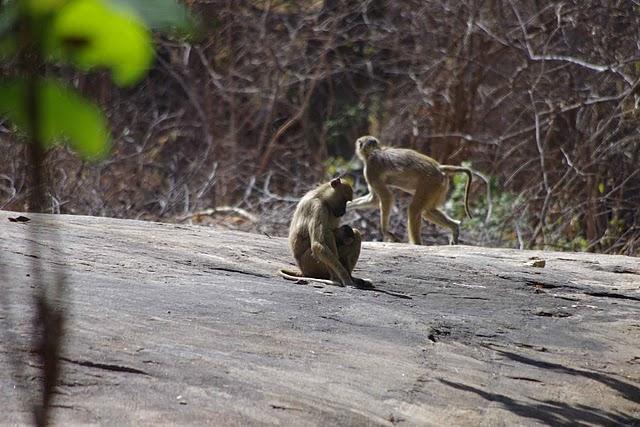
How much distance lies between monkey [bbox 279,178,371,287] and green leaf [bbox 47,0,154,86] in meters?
6.76

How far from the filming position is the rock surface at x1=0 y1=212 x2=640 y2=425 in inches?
194

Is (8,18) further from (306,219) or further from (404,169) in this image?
(404,169)

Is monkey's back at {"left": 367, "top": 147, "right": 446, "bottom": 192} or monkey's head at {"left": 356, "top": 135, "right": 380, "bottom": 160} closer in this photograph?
monkey's back at {"left": 367, "top": 147, "right": 446, "bottom": 192}

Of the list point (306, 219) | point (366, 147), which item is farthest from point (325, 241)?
point (366, 147)

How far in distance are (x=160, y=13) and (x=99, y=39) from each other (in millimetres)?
79

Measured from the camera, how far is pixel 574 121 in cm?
1530

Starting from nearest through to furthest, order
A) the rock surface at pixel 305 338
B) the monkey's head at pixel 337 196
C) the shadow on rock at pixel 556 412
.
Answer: the rock surface at pixel 305 338 → the shadow on rock at pixel 556 412 → the monkey's head at pixel 337 196

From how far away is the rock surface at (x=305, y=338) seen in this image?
4.92 m

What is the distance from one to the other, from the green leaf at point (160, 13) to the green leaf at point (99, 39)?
2 centimetres

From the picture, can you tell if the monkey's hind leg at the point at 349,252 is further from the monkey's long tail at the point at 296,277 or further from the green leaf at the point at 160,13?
the green leaf at the point at 160,13

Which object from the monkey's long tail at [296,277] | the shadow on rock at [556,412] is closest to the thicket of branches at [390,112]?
the monkey's long tail at [296,277]

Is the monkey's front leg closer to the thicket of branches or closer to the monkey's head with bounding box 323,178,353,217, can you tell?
the thicket of branches

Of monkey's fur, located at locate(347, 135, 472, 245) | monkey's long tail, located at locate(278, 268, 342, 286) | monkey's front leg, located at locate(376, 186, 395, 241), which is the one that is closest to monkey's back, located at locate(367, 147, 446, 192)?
monkey's fur, located at locate(347, 135, 472, 245)

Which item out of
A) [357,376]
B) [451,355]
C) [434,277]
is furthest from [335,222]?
[357,376]
